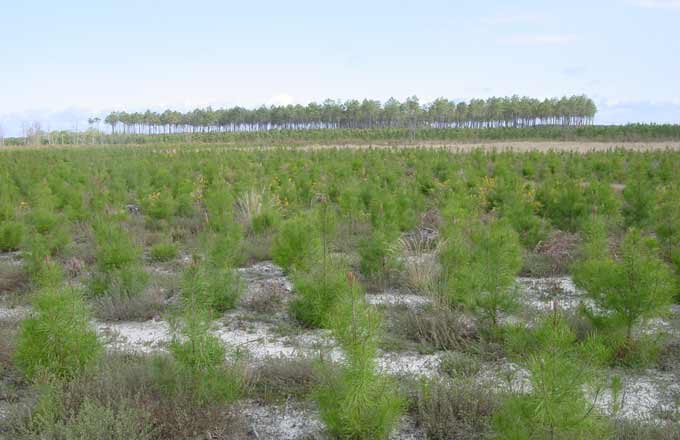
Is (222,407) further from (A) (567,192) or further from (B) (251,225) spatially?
(A) (567,192)

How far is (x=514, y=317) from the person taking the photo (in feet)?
19.6

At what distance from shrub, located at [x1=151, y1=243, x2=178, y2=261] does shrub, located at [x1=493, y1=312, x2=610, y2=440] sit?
626cm

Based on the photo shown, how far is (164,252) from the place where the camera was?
8.65 meters

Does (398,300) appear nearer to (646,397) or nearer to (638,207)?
(646,397)

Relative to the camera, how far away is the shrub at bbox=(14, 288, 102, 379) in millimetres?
4180

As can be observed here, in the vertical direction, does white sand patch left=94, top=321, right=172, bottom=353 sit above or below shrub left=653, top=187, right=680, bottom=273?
below

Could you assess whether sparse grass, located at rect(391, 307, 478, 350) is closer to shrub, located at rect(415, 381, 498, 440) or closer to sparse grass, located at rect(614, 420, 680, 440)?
shrub, located at rect(415, 381, 498, 440)

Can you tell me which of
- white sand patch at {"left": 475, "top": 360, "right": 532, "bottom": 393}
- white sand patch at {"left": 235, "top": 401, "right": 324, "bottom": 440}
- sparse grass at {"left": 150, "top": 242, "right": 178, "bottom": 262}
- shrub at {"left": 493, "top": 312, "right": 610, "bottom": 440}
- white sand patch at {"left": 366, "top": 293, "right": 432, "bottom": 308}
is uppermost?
shrub at {"left": 493, "top": 312, "right": 610, "bottom": 440}

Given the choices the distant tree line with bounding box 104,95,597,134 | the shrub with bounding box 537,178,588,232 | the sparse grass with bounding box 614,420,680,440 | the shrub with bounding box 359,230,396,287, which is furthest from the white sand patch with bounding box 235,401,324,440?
the distant tree line with bounding box 104,95,597,134

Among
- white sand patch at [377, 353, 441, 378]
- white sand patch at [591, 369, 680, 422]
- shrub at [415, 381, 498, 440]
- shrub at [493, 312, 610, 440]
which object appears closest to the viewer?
shrub at [493, 312, 610, 440]

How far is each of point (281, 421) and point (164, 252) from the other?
5.00 metres

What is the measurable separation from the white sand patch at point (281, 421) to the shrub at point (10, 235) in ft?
22.3

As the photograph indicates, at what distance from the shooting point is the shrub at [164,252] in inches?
340

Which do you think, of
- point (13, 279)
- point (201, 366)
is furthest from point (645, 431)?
point (13, 279)
